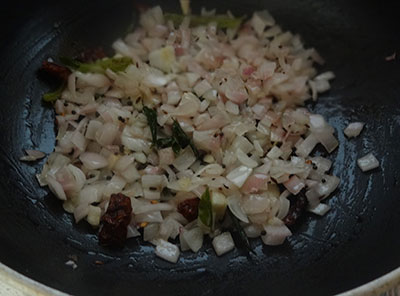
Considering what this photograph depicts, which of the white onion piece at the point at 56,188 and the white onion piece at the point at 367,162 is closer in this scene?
the white onion piece at the point at 56,188

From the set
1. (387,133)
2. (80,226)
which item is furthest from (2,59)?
(387,133)

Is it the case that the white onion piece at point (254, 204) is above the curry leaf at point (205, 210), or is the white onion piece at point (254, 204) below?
below

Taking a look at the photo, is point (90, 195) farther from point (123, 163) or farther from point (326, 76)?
point (326, 76)

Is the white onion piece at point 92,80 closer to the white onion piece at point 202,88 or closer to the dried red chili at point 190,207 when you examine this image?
the white onion piece at point 202,88

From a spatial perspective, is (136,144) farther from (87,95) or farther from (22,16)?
(22,16)

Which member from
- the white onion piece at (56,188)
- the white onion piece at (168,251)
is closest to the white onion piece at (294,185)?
the white onion piece at (168,251)

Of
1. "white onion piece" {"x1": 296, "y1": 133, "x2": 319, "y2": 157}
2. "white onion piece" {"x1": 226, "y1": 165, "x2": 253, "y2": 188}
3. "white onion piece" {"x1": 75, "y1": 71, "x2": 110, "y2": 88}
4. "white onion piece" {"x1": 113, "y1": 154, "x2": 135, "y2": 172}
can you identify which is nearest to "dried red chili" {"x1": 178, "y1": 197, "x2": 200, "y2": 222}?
"white onion piece" {"x1": 226, "y1": 165, "x2": 253, "y2": 188}

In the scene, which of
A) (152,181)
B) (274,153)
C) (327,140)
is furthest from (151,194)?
(327,140)

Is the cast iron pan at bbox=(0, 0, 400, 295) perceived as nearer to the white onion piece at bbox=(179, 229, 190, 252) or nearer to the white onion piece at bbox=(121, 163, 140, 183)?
the white onion piece at bbox=(179, 229, 190, 252)
